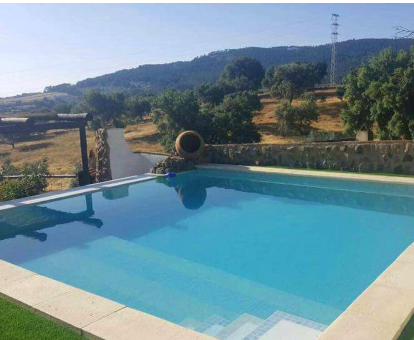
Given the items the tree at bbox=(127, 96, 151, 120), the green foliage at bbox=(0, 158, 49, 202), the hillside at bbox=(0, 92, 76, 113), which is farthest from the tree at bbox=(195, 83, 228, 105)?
the hillside at bbox=(0, 92, 76, 113)

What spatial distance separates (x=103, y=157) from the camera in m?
13.5

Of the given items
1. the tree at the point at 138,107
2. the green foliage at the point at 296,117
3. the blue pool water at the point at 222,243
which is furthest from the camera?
the tree at the point at 138,107

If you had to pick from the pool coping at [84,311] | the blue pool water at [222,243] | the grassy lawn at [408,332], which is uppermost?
the pool coping at [84,311]

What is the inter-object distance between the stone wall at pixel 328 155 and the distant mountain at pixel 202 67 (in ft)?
199

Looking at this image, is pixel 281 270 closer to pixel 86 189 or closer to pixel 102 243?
pixel 102 243

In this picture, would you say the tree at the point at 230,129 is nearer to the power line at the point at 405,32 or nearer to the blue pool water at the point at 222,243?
the blue pool water at the point at 222,243

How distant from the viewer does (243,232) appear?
7941 millimetres


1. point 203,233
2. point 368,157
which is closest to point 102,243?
point 203,233

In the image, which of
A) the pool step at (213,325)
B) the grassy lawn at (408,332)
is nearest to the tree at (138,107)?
the pool step at (213,325)

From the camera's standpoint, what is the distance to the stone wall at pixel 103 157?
13.4 metres

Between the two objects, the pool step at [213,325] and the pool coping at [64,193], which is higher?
the pool coping at [64,193]

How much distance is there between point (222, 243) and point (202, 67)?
4111 inches

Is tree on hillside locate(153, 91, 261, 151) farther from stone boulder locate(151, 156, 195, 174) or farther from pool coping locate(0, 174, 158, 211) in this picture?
pool coping locate(0, 174, 158, 211)

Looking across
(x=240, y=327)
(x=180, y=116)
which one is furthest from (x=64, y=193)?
(x=180, y=116)
